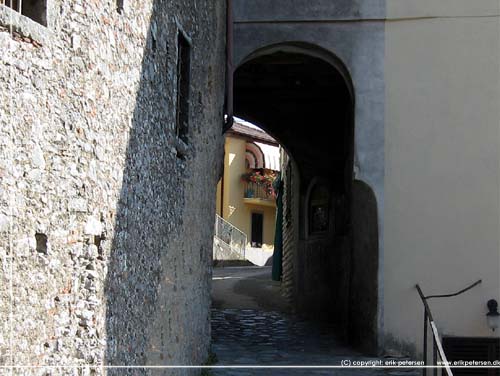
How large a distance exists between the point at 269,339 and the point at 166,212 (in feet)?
15.6

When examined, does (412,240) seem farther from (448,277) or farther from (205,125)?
(205,125)

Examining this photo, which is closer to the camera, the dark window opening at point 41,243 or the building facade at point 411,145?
the dark window opening at point 41,243

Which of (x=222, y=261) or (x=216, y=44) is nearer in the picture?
(x=216, y=44)

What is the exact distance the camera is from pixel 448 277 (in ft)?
34.9

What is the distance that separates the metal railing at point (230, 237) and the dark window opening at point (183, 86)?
949 inches

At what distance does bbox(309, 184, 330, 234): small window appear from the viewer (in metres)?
15.3

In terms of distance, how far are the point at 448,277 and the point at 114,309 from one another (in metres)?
5.55

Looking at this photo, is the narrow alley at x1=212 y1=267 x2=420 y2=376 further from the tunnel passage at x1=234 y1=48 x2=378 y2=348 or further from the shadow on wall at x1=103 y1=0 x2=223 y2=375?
the shadow on wall at x1=103 y1=0 x2=223 y2=375

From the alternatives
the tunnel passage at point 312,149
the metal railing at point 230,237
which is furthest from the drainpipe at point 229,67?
the metal railing at point 230,237

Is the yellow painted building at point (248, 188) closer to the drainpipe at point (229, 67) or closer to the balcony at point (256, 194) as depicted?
the balcony at point (256, 194)

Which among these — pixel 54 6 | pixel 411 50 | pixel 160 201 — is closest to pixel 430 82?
pixel 411 50

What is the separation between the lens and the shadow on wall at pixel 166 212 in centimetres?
640

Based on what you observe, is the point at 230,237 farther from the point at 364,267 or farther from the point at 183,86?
the point at 183,86

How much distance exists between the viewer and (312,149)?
50.2 ft
